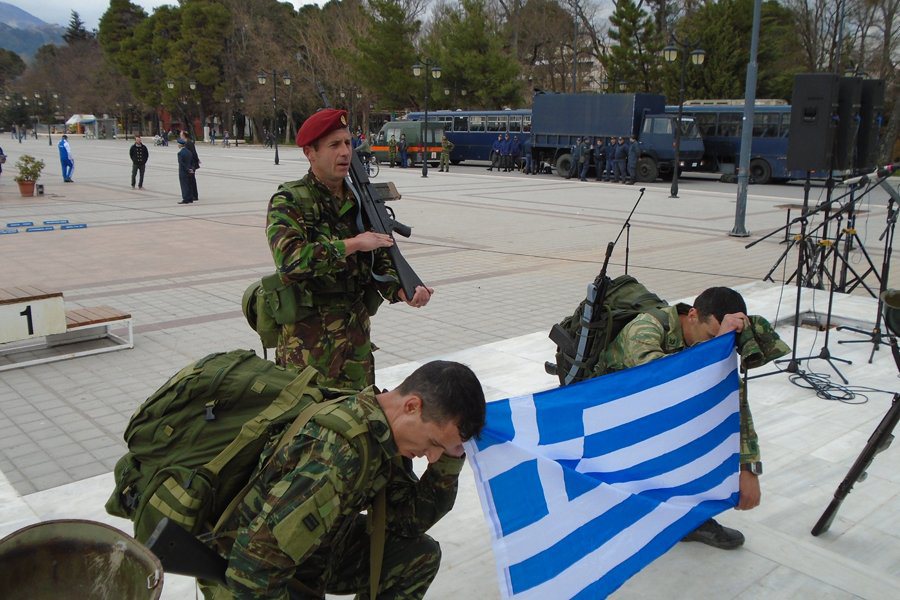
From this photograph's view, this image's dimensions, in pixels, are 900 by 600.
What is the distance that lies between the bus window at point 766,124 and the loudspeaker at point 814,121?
20.4m

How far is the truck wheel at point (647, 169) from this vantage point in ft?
87.7

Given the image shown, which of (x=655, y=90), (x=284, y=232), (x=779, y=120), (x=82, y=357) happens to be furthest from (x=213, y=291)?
(x=655, y=90)

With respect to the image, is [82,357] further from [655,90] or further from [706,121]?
[655,90]

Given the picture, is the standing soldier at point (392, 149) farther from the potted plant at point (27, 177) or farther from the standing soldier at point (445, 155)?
the potted plant at point (27, 177)

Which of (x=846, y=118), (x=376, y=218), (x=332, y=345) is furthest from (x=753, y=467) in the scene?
(x=846, y=118)

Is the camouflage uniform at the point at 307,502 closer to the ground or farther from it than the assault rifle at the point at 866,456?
farther from it

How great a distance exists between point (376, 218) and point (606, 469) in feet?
5.22

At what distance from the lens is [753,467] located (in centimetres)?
312

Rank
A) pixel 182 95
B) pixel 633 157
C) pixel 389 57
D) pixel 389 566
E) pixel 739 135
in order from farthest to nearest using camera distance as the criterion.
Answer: pixel 182 95 → pixel 389 57 → pixel 739 135 → pixel 633 157 → pixel 389 566

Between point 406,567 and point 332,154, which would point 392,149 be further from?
point 406,567

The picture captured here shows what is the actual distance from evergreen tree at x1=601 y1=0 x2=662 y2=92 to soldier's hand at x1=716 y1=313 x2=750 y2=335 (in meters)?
40.1

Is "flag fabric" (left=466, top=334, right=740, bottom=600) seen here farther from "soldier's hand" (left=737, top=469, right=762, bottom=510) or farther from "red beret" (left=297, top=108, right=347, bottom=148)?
"red beret" (left=297, top=108, right=347, bottom=148)

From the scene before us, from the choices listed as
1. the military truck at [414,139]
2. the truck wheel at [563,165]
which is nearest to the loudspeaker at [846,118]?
the truck wheel at [563,165]

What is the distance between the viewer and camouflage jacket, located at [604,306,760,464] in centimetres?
314
